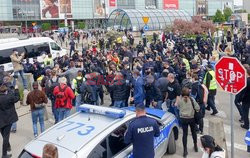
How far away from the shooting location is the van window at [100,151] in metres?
5.27

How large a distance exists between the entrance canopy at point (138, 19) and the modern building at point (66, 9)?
95.7ft

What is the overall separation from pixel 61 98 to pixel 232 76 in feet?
16.3

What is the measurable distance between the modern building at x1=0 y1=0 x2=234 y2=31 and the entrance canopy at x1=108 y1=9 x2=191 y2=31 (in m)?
29.2

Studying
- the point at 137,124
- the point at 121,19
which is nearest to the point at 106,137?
the point at 137,124

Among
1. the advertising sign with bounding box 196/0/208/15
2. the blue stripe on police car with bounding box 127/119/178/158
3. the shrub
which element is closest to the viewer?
the blue stripe on police car with bounding box 127/119/178/158

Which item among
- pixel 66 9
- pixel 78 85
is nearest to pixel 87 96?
pixel 78 85

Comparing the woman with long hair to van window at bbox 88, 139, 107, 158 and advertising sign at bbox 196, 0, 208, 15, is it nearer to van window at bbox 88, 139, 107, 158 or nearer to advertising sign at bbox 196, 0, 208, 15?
van window at bbox 88, 139, 107, 158

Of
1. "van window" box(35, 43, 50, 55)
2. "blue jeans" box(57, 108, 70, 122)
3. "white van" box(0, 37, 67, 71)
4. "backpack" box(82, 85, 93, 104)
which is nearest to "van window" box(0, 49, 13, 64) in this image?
"white van" box(0, 37, 67, 71)

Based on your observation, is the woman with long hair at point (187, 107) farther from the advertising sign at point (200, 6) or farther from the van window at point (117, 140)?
the advertising sign at point (200, 6)

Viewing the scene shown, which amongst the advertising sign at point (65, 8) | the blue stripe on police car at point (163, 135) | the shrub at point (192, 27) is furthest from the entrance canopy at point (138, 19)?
the advertising sign at point (65, 8)

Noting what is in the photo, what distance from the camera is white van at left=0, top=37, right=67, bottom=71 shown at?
1958cm

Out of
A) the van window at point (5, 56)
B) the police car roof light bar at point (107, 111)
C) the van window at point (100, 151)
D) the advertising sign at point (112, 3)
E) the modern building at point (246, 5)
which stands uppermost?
the modern building at point (246, 5)

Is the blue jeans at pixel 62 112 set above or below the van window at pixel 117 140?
Answer: below

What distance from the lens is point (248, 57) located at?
14.3 m
